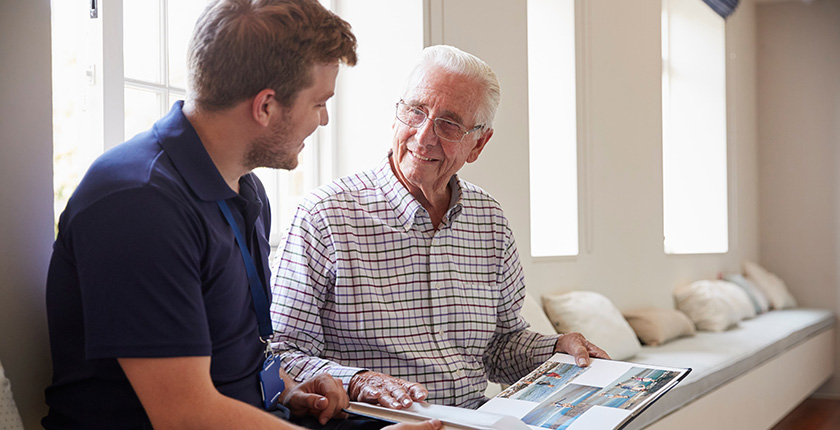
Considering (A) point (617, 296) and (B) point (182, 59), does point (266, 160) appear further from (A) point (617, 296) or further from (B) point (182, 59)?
(A) point (617, 296)

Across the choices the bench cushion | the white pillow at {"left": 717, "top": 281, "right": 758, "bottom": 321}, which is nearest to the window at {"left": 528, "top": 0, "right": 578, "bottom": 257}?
the bench cushion

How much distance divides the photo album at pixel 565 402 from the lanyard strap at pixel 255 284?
22 cm

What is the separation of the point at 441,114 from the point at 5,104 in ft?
3.16

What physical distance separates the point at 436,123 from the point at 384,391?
0.73 meters

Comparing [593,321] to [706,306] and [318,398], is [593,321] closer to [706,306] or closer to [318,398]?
[706,306]

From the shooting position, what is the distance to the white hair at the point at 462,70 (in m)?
1.93

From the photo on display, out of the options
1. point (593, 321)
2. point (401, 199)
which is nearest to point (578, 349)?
point (401, 199)

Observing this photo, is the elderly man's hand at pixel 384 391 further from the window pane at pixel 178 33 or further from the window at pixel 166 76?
the window pane at pixel 178 33

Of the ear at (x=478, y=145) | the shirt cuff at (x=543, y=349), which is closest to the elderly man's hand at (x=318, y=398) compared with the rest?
the shirt cuff at (x=543, y=349)

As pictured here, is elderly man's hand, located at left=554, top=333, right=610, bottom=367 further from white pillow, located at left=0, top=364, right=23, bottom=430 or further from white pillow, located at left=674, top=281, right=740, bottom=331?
white pillow, located at left=674, top=281, right=740, bottom=331

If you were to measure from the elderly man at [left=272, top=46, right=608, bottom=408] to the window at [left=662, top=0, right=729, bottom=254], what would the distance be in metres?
4.46

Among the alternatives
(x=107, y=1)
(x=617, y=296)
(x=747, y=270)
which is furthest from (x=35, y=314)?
(x=747, y=270)

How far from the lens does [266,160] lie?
1.23 meters

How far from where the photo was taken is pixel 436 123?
1913 mm
